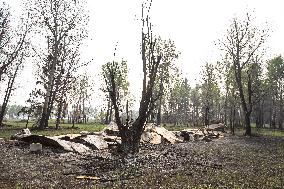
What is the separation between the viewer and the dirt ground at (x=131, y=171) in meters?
9.69

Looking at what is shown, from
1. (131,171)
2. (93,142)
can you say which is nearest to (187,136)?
(93,142)

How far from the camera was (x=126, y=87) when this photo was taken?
70.6m

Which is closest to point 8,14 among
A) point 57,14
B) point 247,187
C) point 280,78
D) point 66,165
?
point 57,14

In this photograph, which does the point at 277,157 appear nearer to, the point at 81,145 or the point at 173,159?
the point at 173,159

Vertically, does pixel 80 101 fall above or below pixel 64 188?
above

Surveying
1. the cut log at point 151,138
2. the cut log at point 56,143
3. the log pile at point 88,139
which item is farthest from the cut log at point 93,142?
the cut log at point 151,138

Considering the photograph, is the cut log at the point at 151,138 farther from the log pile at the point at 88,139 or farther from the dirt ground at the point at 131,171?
the dirt ground at the point at 131,171

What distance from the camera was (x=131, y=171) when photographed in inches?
456

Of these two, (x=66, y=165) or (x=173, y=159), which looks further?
(x=173, y=159)

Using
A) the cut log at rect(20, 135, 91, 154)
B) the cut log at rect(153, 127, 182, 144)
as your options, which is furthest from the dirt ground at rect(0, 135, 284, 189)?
the cut log at rect(153, 127, 182, 144)

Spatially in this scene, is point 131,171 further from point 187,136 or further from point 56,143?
point 187,136

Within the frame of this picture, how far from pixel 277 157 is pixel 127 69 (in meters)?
54.8

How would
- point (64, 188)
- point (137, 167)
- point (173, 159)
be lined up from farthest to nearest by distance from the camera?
point (173, 159)
point (137, 167)
point (64, 188)

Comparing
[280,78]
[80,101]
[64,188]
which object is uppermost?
[280,78]
